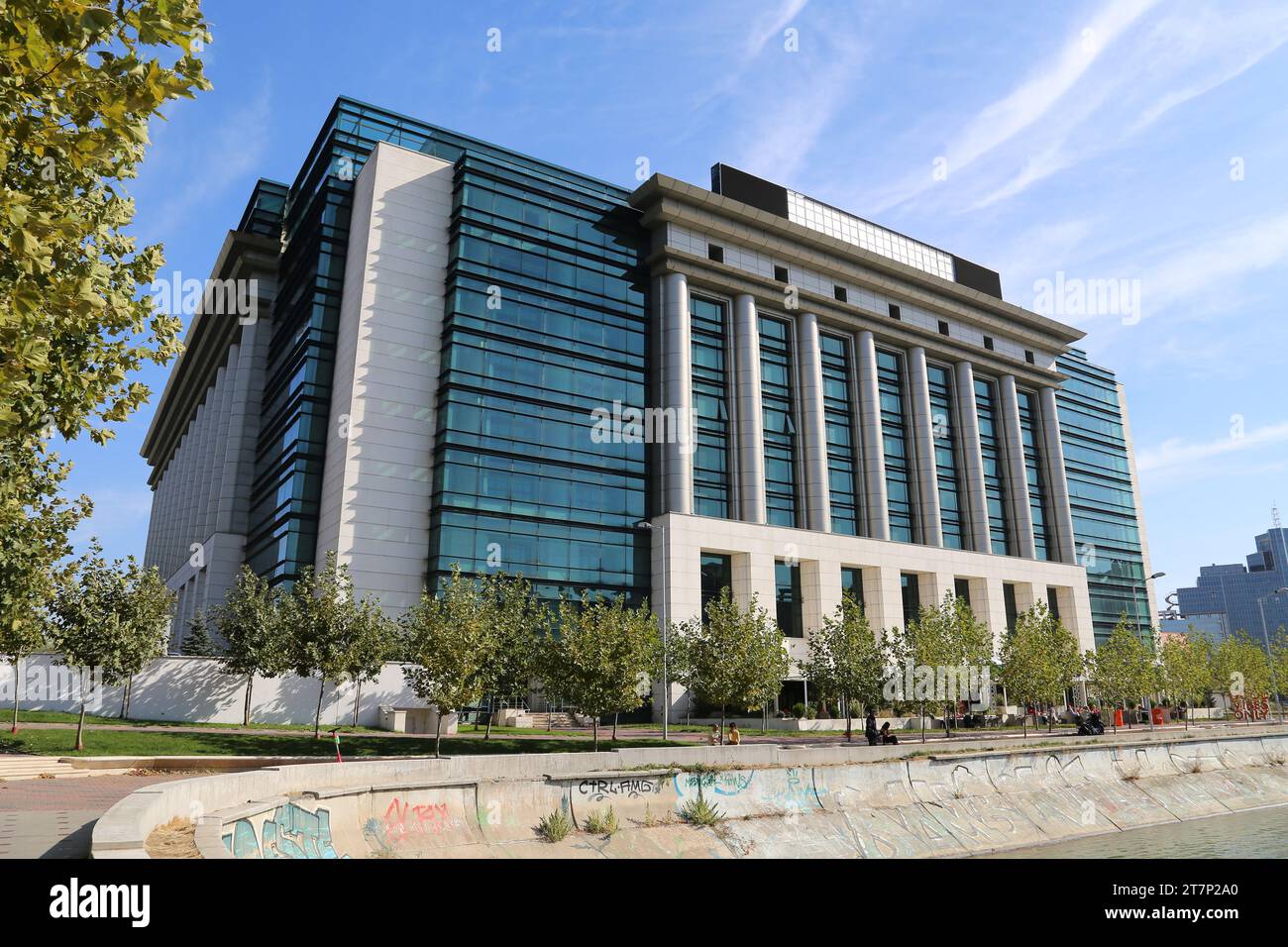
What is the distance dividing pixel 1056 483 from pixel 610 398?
158 feet

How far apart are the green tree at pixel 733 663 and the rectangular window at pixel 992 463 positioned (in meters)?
42.3

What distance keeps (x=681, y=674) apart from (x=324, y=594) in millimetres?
17260

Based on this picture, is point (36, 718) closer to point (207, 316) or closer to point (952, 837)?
point (952, 837)

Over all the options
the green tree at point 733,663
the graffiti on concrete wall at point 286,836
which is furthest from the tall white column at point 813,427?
the graffiti on concrete wall at point 286,836

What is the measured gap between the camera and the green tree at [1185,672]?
64.7 meters

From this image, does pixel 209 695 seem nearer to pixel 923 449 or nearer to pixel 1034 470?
pixel 923 449

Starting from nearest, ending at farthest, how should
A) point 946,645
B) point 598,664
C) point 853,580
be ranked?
point 598,664 < point 946,645 < point 853,580

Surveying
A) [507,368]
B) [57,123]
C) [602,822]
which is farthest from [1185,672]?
[57,123]

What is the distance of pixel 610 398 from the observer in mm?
57656

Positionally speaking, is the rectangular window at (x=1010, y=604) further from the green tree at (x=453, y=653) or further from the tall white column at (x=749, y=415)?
the green tree at (x=453, y=653)

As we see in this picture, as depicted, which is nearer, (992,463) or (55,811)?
(55,811)

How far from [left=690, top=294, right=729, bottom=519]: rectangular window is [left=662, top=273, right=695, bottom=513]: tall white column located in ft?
3.92

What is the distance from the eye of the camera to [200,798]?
13.4 m
